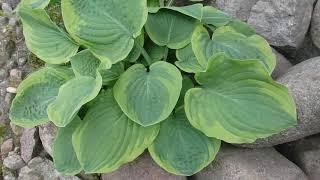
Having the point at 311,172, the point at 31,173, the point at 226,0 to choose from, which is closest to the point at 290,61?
the point at 226,0

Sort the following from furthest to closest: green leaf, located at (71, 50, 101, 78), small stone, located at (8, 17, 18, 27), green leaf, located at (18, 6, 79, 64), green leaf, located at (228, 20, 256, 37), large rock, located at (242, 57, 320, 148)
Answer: small stone, located at (8, 17, 18, 27) → green leaf, located at (228, 20, 256, 37) → green leaf, located at (18, 6, 79, 64) → green leaf, located at (71, 50, 101, 78) → large rock, located at (242, 57, 320, 148)

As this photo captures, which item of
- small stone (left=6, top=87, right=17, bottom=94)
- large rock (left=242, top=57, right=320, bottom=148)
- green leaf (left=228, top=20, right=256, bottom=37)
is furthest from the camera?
small stone (left=6, top=87, right=17, bottom=94)

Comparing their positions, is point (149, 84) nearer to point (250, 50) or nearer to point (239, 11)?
point (250, 50)

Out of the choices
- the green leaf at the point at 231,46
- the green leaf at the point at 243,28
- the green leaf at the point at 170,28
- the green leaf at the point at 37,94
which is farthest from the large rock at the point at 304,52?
the green leaf at the point at 37,94

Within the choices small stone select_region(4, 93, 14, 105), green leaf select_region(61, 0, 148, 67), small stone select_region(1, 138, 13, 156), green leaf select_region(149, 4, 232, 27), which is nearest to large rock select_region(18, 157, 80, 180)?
small stone select_region(1, 138, 13, 156)

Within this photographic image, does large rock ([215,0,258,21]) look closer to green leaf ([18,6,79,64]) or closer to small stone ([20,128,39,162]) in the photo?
green leaf ([18,6,79,64])

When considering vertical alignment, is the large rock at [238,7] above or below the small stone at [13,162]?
above

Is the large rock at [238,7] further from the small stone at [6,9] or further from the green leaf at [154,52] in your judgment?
the small stone at [6,9]
